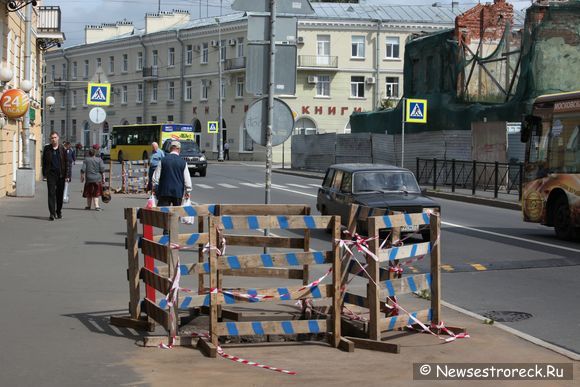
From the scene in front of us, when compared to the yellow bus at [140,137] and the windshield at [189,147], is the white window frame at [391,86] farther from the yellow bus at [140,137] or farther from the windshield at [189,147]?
the windshield at [189,147]

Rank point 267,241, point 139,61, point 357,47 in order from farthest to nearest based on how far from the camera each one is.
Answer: point 139,61 < point 357,47 < point 267,241

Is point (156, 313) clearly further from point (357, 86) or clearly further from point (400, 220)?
point (357, 86)

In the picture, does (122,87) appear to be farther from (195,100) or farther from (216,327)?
(216,327)

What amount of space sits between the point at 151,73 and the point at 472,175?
164ft

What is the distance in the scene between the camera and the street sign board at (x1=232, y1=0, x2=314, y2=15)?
12.2 meters

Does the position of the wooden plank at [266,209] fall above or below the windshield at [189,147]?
below

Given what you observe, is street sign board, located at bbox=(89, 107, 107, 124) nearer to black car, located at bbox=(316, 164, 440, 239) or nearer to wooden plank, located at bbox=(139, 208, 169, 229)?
black car, located at bbox=(316, 164, 440, 239)

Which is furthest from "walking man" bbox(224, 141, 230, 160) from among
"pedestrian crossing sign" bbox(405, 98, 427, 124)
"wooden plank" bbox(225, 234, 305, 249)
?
"wooden plank" bbox(225, 234, 305, 249)

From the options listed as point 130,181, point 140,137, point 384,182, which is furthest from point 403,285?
point 140,137

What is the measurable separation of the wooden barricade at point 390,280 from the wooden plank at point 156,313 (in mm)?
1634

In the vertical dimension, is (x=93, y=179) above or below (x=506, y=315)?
above

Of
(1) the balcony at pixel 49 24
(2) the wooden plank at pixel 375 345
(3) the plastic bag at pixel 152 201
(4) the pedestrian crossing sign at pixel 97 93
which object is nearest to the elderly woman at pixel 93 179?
(4) the pedestrian crossing sign at pixel 97 93

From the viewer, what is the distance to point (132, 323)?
8.39m

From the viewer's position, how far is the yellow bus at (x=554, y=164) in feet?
57.1
